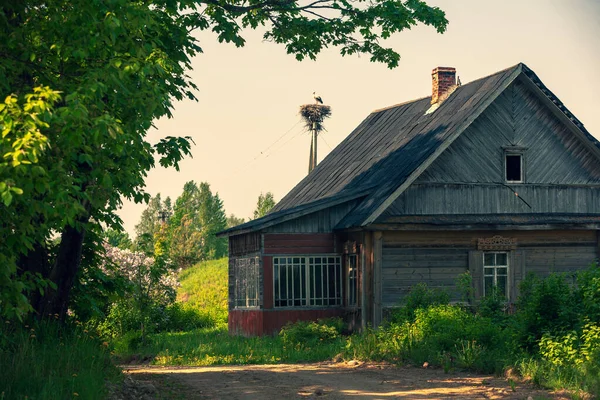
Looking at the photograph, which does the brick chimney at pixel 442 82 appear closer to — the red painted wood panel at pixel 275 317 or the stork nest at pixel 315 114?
the red painted wood panel at pixel 275 317

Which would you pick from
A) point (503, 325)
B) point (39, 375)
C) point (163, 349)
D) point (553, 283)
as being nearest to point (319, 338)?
point (163, 349)

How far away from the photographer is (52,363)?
41.6 feet

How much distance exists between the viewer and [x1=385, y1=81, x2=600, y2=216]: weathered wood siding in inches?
998

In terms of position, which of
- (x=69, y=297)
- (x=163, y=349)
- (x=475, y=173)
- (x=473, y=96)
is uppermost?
(x=473, y=96)

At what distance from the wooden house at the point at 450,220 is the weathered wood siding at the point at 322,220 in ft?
0.09

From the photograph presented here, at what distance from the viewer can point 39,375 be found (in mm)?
11977

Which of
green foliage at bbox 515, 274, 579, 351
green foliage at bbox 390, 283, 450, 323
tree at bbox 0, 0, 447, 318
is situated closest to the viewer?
tree at bbox 0, 0, 447, 318

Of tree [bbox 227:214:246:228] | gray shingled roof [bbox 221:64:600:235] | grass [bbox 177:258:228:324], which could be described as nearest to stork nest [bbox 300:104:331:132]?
grass [bbox 177:258:228:324]

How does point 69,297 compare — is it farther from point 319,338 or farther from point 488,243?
point 488,243

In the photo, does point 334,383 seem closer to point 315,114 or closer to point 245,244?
point 245,244

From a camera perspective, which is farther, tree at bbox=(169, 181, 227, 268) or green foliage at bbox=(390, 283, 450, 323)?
tree at bbox=(169, 181, 227, 268)

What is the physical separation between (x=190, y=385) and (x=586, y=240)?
15704 mm

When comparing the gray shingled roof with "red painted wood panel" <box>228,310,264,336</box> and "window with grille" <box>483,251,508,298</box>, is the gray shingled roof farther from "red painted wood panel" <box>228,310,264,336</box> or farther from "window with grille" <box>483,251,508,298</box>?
"window with grille" <box>483,251,508,298</box>

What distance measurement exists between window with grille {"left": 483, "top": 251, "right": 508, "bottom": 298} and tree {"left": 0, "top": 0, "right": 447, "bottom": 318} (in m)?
12.0
